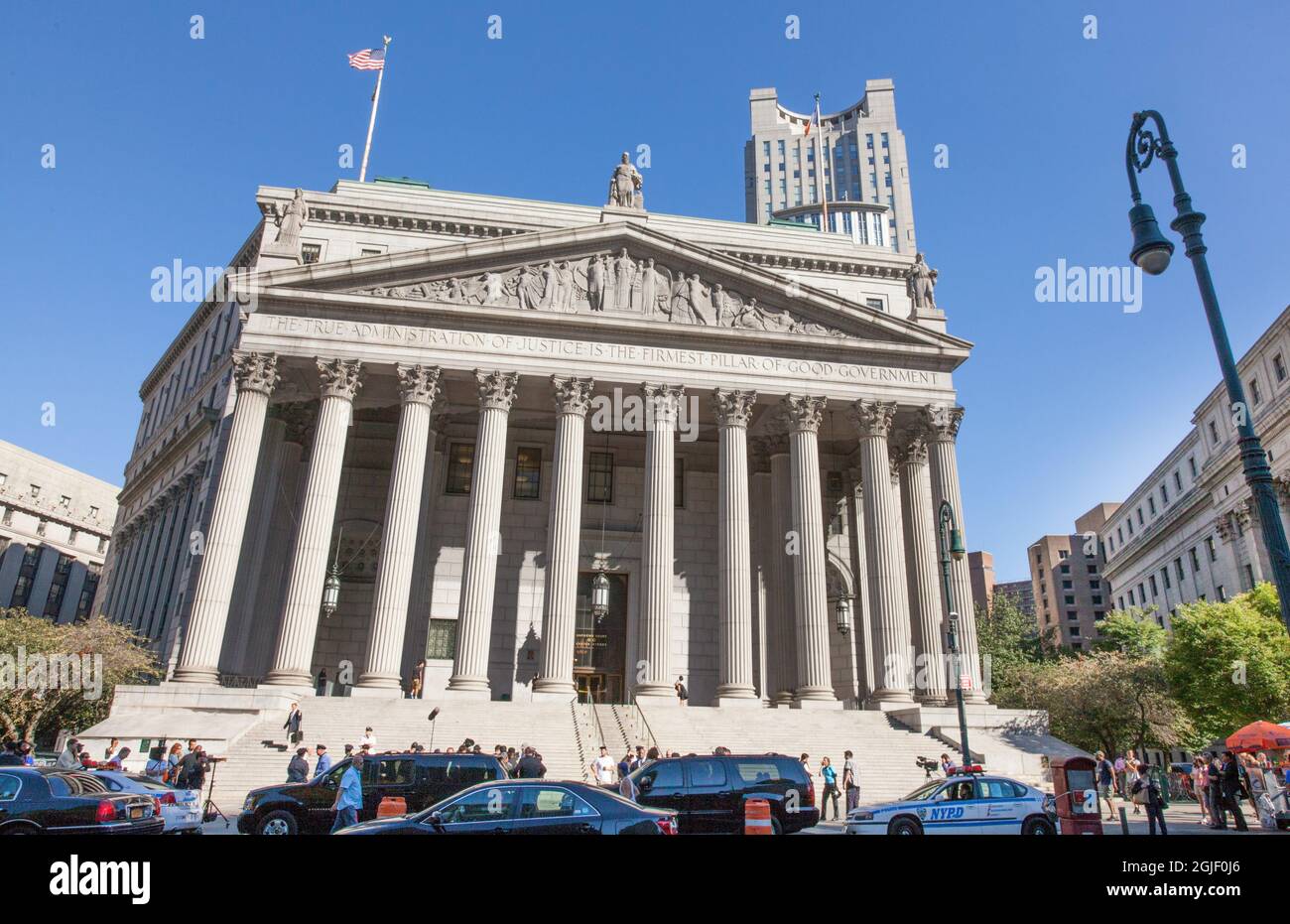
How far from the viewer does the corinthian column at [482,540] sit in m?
28.0

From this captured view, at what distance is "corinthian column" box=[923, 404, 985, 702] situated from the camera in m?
30.4

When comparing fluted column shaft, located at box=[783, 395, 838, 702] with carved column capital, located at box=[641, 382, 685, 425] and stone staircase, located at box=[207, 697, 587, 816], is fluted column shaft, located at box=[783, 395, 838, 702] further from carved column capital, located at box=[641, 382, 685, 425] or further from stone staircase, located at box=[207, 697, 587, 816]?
stone staircase, located at box=[207, 697, 587, 816]

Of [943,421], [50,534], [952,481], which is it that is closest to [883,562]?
[952,481]

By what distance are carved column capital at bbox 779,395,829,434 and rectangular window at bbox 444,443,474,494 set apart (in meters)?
14.6

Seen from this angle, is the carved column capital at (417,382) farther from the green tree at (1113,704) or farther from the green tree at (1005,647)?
the green tree at (1005,647)

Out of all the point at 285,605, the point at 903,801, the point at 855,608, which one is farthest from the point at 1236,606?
the point at 285,605

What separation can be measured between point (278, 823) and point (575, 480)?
698 inches

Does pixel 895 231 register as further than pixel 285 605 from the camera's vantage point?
Yes

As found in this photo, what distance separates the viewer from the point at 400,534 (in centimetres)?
2906

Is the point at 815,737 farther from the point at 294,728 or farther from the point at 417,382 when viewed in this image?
the point at 417,382

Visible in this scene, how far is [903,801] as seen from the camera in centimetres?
1530

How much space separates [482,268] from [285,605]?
14.5m

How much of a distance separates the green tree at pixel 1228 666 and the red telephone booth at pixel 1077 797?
30117 mm
